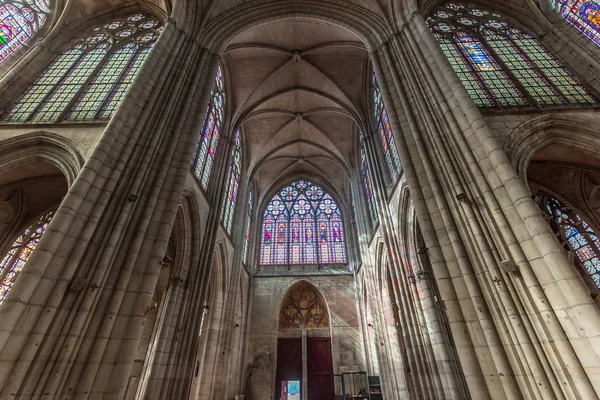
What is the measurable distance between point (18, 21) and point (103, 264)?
11641 millimetres

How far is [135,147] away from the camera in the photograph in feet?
21.3

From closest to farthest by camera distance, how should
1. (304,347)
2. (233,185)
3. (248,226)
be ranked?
1. (233,185)
2. (304,347)
3. (248,226)

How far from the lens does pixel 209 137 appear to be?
12.6 meters

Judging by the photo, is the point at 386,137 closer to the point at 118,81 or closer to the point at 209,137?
the point at 209,137

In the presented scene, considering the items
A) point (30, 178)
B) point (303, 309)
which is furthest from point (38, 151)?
point (303, 309)

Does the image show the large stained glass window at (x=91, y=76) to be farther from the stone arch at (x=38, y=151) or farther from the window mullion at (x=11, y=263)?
the window mullion at (x=11, y=263)

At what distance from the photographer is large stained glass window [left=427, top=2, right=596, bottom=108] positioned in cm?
855

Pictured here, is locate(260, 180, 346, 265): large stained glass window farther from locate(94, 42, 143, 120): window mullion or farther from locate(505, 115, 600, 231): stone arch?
locate(94, 42, 143, 120): window mullion

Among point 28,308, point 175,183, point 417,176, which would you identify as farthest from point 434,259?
point 28,308

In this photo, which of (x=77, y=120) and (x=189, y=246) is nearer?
(x=77, y=120)

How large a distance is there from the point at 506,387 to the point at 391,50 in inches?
397

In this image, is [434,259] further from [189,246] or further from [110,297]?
[189,246]

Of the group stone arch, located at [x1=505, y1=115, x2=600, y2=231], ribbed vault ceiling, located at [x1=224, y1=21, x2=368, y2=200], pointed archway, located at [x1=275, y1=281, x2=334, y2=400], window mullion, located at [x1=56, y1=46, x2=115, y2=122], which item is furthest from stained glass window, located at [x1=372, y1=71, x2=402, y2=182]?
window mullion, located at [x1=56, y1=46, x2=115, y2=122]

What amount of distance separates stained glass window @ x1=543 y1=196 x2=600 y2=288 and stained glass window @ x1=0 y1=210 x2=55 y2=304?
18562mm
